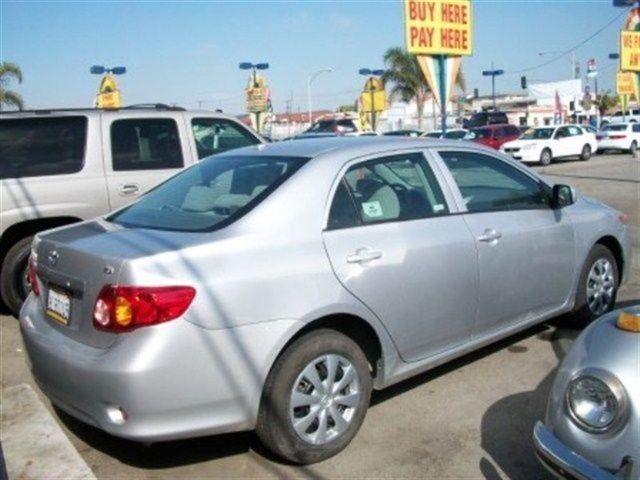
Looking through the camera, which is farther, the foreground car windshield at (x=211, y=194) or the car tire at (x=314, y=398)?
the foreground car windshield at (x=211, y=194)

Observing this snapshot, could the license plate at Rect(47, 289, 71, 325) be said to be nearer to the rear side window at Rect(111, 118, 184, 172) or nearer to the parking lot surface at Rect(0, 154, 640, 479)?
the parking lot surface at Rect(0, 154, 640, 479)

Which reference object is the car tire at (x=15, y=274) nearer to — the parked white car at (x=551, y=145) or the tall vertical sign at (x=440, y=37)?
the tall vertical sign at (x=440, y=37)

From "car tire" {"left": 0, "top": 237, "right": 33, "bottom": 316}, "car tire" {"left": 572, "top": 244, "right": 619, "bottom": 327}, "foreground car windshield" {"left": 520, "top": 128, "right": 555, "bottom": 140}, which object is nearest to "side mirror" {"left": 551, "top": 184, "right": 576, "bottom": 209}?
"car tire" {"left": 572, "top": 244, "right": 619, "bottom": 327}

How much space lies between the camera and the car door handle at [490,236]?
4.22 m

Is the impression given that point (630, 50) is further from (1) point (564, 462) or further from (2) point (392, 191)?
(1) point (564, 462)

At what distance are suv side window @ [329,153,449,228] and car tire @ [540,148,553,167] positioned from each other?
25.5 meters

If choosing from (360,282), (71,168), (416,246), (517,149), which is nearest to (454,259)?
(416,246)

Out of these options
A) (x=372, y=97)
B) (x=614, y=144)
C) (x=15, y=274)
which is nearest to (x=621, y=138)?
(x=614, y=144)

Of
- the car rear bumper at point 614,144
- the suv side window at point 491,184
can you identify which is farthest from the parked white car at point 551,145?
the suv side window at point 491,184

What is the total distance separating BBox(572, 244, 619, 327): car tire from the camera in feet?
16.8

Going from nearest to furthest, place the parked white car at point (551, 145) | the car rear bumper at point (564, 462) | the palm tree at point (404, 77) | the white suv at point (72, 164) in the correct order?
the car rear bumper at point (564, 462) → the white suv at point (72, 164) → the parked white car at point (551, 145) → the palm tree at point (404, 77)

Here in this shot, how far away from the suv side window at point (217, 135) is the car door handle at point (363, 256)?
3998 millimetres

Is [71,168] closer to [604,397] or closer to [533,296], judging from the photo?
[533,296]

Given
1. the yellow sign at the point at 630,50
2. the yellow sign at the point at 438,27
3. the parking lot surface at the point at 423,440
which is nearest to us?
the parking lot surface at the point at 423,440
